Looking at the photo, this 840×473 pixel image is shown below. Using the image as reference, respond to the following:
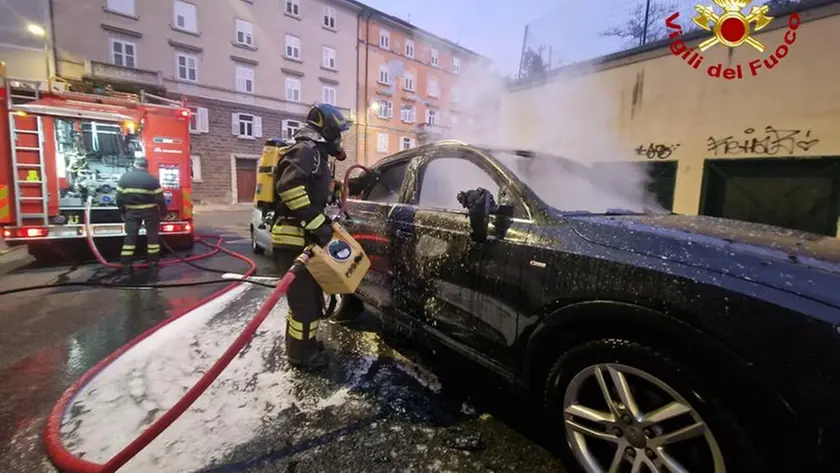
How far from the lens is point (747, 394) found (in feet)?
4.39

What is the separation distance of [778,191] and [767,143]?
0.67m

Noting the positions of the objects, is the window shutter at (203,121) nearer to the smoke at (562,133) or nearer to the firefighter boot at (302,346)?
the smoke at (562,133)

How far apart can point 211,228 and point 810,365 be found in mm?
13540

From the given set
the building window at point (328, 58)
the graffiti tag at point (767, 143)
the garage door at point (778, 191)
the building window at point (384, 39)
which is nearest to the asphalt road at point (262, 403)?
the garage door at point (778, 191)

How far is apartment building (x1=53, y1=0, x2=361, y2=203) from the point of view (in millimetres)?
18547

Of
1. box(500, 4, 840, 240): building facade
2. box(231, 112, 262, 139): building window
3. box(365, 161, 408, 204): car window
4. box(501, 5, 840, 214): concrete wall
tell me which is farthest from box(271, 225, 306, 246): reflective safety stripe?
box(231, 112, 262, 139): building window

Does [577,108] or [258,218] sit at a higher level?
[577,108]

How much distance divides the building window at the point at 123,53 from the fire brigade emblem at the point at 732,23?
77.2ft

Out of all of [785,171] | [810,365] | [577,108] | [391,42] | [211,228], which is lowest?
[211,228]

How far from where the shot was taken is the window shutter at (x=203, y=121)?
826 inches

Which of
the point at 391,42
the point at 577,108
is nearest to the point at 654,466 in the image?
the point at 577,108

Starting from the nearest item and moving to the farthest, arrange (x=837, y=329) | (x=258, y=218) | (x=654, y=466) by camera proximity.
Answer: (x=837, y=329) < (x=654, y=466) < (x=258, y=218)

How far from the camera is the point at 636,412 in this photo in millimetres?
1610

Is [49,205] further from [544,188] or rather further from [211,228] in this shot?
[544,188]
